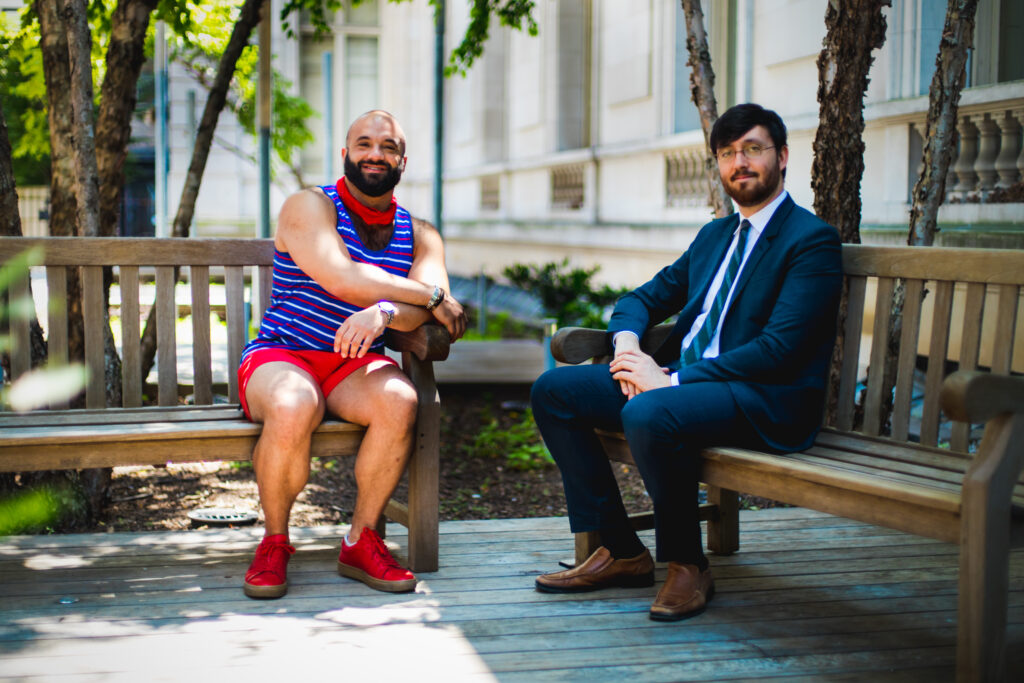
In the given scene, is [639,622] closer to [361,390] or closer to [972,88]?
[361,390]

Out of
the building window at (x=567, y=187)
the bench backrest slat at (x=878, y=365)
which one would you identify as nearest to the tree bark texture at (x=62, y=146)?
the bench backrest slat at (x=878, y=365)

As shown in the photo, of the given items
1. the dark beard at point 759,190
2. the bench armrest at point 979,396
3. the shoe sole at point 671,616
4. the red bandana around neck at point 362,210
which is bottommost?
the shoe sole at point 671,616

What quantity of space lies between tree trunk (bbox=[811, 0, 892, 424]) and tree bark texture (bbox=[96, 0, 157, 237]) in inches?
122

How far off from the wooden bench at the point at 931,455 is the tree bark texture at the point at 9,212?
209cm

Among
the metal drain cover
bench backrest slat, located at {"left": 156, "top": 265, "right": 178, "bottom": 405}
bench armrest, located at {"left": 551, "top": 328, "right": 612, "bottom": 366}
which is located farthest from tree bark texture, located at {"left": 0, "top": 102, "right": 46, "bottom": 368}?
bench armrest, located at {"left": 551, "top": 328, "right": 612, "bottom": 366}

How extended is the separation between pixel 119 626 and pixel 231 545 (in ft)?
2.87

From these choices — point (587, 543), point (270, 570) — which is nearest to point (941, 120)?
point (587, 543)

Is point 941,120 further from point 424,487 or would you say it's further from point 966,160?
point 424,487

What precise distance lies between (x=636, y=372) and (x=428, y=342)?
0.72 m

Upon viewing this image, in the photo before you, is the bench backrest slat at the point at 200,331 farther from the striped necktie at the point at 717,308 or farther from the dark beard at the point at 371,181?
the striped necktie at the point at 717,308

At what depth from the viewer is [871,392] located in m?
3.64

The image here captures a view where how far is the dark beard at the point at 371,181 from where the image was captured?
383cm

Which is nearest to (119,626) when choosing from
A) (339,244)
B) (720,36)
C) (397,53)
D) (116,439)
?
(116,439)

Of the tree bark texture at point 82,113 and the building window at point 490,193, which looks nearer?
the tree bark texture at point 82,113
